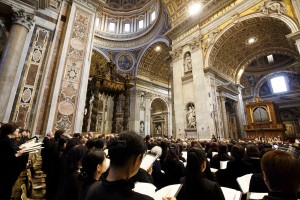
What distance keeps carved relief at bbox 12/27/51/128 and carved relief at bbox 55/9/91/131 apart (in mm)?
908

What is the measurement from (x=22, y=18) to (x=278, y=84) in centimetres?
2618

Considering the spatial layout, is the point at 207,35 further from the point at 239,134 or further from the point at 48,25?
the point at 48,25

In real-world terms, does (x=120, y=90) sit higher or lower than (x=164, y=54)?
lower

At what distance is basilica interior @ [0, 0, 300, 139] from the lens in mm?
6215

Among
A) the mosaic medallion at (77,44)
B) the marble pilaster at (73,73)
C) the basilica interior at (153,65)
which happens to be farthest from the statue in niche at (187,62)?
the mosaic medallion at (77,44)

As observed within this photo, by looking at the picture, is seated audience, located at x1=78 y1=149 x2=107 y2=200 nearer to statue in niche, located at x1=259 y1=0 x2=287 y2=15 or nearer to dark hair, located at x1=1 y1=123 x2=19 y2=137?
dark hair, located at x1=1 y1=123 x2=19 y2=137

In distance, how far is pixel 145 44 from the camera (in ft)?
61.4

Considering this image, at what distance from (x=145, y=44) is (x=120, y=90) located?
9.58 meters

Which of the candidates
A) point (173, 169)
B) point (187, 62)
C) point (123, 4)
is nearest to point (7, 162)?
point (173, 169)

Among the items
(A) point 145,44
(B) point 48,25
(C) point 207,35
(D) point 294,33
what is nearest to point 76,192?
(B) point 48,25

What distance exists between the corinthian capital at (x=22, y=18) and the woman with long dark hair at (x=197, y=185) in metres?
8.00

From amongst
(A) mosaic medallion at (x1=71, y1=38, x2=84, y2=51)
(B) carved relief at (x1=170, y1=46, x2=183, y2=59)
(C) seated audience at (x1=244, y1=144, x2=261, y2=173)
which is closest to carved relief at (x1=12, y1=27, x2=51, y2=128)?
(A) mosaic medallion at (x1=71, y1=38, x2=84, y2=51)

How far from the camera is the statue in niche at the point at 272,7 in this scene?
8.10 metres

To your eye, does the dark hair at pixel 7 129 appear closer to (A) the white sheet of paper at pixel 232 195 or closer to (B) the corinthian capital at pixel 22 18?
(A) the white sheet of paper at pixel 232 195
